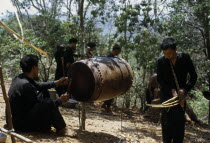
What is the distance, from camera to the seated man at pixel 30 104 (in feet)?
12.6

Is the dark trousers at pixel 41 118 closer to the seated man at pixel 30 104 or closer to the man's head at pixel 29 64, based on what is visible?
the seated man at pixel 30 104

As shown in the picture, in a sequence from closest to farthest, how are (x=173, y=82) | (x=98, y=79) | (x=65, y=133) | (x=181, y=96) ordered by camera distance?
1. (x=181, y=96)
2. (x=173, y=82)
3. (x=98, y=79)
4. (x=65, y=133)

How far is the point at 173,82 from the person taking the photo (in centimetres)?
380

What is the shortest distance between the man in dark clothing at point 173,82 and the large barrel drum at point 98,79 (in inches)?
29.2

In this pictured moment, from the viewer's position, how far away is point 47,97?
4.15m

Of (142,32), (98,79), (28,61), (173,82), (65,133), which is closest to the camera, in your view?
(173,82)

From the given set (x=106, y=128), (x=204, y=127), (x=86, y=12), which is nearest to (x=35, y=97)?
(x=106, y=128)

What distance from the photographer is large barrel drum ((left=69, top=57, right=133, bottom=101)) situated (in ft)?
13.3

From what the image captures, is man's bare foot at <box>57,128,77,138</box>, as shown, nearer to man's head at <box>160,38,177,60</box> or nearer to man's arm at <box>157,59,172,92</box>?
man's arm at <box>157,59,172,92</box>

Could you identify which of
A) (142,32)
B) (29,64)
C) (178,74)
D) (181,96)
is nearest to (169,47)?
(178,74)

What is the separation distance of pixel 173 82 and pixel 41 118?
75.6 inches

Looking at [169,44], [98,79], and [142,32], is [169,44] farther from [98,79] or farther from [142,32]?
[142,32]

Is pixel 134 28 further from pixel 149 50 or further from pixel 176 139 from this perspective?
pixel 176 139

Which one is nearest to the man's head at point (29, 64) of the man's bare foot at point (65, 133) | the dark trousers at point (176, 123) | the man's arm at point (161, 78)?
the man's bare foot at point (65, 133)
